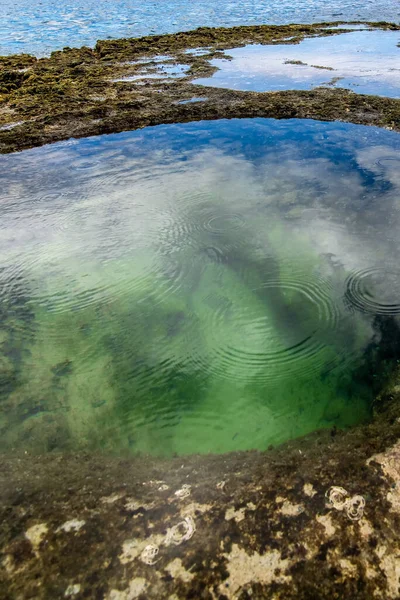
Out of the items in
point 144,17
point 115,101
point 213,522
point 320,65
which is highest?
point 144,17

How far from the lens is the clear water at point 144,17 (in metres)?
25.6

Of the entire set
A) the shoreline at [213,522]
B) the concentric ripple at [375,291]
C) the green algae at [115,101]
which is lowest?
the shoreline at [213,522]

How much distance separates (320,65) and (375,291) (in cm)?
1587

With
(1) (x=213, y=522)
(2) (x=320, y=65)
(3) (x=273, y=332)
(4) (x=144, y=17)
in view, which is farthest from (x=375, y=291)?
(4) (x=144, y=17)

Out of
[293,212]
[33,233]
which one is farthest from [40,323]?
[293,212]

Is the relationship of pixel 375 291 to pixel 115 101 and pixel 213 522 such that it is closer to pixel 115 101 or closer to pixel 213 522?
pixel 213 522

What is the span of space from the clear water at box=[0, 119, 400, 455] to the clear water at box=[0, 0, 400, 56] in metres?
20.1

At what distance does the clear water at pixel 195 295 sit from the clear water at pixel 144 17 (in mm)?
20106

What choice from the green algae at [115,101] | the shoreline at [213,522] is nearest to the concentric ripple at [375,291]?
the shoreline at [213,522]

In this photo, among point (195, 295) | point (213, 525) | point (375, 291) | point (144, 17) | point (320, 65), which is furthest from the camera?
point (144, 17)

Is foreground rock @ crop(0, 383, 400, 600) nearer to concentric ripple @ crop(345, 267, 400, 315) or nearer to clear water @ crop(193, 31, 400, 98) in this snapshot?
concentric ripple @ crop(345, 267, 400, 315)

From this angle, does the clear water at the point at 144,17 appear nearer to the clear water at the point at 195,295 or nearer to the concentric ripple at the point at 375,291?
the clear water at the point at 195,295

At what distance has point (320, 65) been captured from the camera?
54.6 ft

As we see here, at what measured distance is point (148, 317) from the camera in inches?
214
